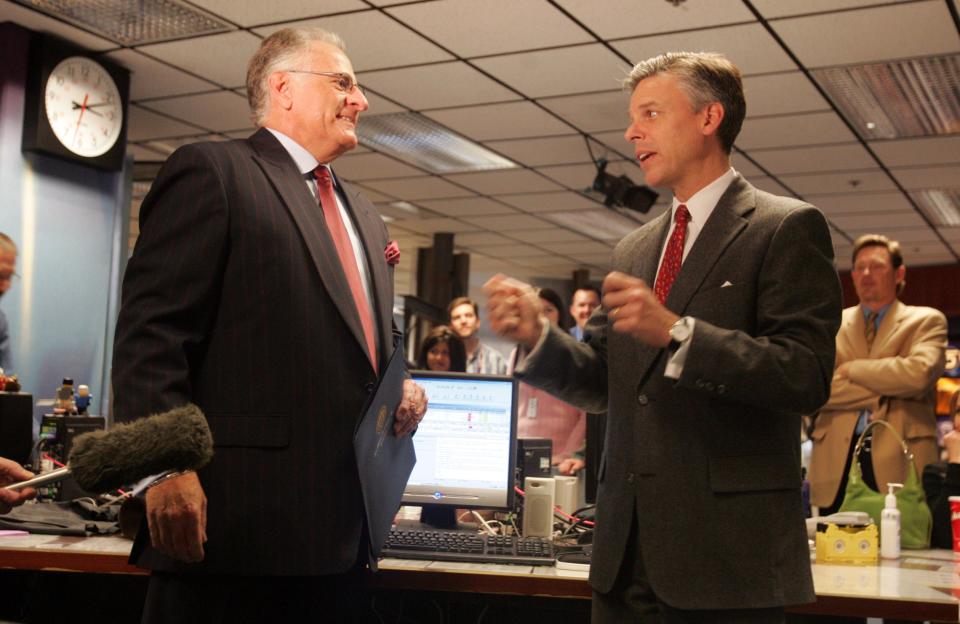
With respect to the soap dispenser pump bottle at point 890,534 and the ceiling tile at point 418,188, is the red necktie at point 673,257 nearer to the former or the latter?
the soap dispenser pump bottle at point 890,534

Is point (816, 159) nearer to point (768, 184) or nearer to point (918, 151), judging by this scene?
point (918, 151)

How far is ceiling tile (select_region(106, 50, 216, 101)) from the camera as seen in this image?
5.61 metres

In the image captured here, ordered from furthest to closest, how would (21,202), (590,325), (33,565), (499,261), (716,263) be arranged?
(499,261), (21,202), (33,565), (590,325), (716,263)

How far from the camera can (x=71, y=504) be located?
105 inches

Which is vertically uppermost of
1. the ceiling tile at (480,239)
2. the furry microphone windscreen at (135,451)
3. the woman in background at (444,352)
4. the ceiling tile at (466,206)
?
the ceiling tile at (466,206)

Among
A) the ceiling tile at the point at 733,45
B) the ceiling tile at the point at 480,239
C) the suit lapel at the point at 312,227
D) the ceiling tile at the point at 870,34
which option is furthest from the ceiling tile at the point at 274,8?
the ceiling tile at the point at 480,239

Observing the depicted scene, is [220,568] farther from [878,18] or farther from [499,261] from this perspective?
[499,261]

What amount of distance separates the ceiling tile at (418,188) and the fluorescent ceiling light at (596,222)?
49.4 inches

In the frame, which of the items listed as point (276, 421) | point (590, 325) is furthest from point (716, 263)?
point (276, 421)

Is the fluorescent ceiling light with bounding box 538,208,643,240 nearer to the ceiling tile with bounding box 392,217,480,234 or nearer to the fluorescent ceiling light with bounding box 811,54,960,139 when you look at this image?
the ceiling tile with bounding box 392,217,480,234

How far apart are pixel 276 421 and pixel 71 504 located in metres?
1.30

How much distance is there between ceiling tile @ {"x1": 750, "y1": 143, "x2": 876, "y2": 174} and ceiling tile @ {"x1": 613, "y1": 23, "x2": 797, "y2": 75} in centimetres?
171

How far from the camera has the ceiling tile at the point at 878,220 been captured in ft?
29.6

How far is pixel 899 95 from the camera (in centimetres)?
579
